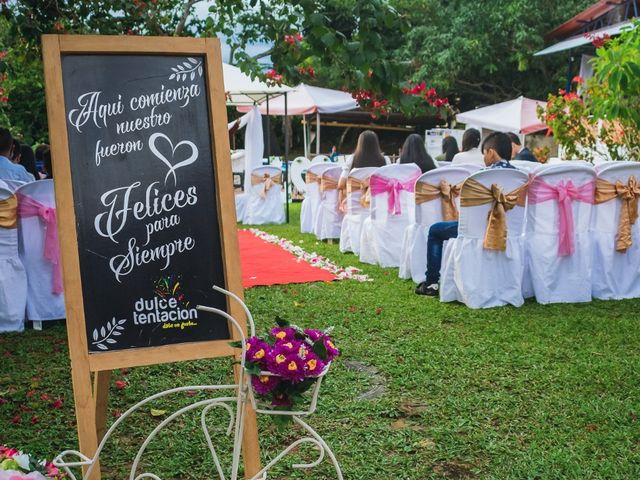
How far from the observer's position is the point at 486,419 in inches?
130

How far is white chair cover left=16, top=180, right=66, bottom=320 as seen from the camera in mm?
5188

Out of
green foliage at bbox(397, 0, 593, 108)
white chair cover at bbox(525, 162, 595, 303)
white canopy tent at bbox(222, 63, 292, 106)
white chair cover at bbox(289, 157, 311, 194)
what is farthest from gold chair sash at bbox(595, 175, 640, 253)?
green foliage at bbox(397, 0, 593, 108)

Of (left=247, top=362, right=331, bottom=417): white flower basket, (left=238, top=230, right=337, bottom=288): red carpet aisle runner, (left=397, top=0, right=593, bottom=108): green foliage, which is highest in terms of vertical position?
(left=397, top=0, right=593, bottom=108): green foliage

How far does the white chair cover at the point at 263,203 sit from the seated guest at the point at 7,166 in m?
6.19

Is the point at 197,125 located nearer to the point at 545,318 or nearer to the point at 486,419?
the point at 486,419

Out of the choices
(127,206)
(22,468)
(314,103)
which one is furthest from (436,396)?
(314,103)

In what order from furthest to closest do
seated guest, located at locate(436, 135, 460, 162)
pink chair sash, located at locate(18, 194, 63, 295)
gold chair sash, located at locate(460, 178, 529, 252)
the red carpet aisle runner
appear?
1. seated guest, located at locate(436, 135, 460, 162)
2. the red carpet aisle runner
3. gold chair sash, located at locate(460, 178, 529, 252)
4. pink chair sash, located at locate(18, 194, 63, 295)

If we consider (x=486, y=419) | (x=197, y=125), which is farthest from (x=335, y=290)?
(x=197, y=125)

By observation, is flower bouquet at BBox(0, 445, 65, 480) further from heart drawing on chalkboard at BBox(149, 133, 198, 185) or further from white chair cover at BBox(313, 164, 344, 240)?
white chair cover at BBox(313, 164, 344, 240)

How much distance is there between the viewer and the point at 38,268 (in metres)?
5.28

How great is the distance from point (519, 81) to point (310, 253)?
611 inches

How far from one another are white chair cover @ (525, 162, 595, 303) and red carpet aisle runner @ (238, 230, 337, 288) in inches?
79.7

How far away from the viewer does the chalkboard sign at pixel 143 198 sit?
2.33 m

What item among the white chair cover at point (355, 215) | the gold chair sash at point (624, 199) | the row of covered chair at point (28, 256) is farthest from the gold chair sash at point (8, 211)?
the gold chair sash at point (624, 199)
